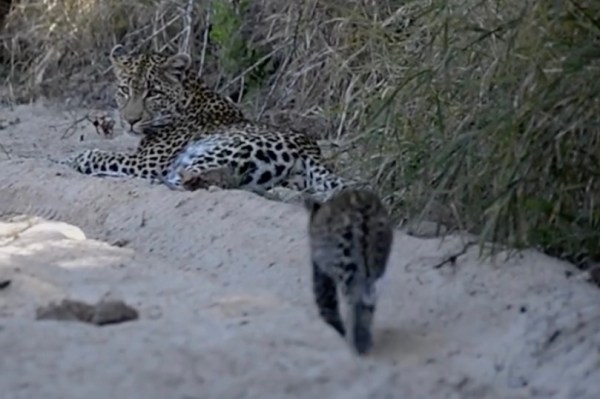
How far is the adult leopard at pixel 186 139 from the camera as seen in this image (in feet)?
32.0

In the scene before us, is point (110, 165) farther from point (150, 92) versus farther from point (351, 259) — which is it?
point (351, 259)

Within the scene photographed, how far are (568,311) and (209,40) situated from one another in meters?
7.67

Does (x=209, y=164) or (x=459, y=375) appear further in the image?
(x=209, y=164)

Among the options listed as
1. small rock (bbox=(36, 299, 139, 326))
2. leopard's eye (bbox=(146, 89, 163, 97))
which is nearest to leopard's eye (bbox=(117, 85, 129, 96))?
leopard's eye (bbox=(146, 89, 163, 97))

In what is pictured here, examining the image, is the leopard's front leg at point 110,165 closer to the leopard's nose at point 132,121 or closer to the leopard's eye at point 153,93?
the leopard's nose at point 132,121

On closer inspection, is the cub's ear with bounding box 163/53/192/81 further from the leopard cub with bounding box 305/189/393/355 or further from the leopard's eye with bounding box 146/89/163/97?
the leopard cub with bounding box 305/189/393/355

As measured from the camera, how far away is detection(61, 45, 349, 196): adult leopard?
32.0 ft

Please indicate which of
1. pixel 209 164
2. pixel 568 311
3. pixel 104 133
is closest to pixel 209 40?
pixel 104 133

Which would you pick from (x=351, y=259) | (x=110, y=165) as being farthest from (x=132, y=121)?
(x=351, y=259)

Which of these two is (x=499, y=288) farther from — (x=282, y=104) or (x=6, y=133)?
(x=6, y=133)

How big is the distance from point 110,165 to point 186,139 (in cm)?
52

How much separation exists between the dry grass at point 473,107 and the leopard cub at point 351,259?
86cm

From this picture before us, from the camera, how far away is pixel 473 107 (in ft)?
24.6

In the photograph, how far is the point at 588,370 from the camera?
5.41m
